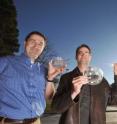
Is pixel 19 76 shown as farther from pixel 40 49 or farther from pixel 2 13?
pixel 2 13

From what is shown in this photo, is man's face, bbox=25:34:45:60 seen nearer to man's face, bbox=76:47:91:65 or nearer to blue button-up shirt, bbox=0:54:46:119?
blue button-up shirt, bbox=0:54:46:119

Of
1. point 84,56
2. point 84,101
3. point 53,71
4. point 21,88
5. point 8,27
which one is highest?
point 8,27

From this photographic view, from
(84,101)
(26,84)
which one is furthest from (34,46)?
A: (84,101)

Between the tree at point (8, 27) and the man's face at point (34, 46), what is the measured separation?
106 ft

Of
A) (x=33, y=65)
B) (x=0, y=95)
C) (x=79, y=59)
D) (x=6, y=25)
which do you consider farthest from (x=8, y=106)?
(x=6, y=25)

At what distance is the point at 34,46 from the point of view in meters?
4.76

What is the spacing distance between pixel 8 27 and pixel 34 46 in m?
34.1

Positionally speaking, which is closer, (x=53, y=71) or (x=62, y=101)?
(x=53, y=71)

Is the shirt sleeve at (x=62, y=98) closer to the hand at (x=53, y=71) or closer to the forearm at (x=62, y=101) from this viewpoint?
the forearm at (x=62, y=101)

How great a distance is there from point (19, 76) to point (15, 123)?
1.72 feet

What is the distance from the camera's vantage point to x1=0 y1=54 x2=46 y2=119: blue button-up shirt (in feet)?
14.4

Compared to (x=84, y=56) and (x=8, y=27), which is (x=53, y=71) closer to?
(x=84, y=56)

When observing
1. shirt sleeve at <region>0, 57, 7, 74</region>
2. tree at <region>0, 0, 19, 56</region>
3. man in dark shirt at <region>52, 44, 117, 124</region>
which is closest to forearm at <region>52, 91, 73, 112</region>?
man in dark shirt at <region>52, 44, 117, 124</region>

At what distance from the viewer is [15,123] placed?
14.4 feet
